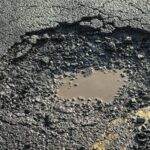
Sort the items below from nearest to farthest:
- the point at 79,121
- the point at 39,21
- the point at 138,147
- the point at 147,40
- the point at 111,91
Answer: the point at 138,147
the point at 79,121
the point at 111,91
the point at 147,40
the point at 39,21

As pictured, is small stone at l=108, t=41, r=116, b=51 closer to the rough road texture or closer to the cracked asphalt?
the cracked asphalt

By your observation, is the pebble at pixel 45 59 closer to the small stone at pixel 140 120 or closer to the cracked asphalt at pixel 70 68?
the cracked asphalt at pixel 70 68

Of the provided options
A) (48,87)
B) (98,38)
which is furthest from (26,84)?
(98,38)

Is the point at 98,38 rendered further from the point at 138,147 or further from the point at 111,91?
the point at 138,147

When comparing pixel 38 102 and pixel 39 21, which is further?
pixel 39 21

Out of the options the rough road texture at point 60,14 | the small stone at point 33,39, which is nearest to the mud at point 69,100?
the small stone at point 33,39
